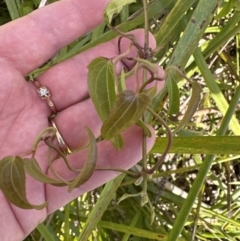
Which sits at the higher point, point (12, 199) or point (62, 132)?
point (62, 132)

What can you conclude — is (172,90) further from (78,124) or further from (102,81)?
(78,124)

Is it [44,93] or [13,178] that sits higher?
[44,93]

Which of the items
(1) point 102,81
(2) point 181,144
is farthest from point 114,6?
(2) point 181,144

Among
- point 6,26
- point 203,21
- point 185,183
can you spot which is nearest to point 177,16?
point 203,21

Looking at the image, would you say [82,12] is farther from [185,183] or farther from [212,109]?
[185,183]

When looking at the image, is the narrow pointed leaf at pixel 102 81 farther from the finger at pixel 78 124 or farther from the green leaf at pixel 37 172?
the finger at pixel 78 124

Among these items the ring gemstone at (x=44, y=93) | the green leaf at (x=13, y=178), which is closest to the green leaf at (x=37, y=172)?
the green leaf at (x=13, y=178)

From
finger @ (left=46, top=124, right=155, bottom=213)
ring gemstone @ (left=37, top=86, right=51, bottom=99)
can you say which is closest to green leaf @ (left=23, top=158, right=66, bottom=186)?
finger @ (left=46, top=124, right=155, bottom=213)

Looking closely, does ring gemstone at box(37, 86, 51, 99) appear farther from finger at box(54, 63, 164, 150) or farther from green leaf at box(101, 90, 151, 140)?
green leaf at box(101, 90, 151, 140)
